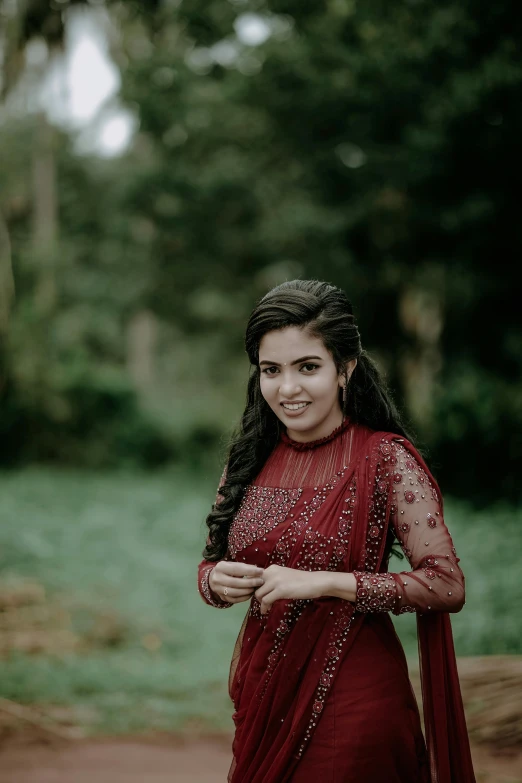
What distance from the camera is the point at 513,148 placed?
346 inches

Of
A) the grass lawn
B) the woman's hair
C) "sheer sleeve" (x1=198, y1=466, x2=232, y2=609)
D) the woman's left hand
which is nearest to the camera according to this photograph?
the woman's left hand

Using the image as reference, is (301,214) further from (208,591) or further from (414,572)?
(414,572)

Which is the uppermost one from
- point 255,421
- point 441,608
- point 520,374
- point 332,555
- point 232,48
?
point 232,48

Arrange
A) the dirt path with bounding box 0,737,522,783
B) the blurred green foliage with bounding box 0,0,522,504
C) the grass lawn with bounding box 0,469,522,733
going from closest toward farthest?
the dirt path with bounding box 0,737,522,783, the grass lawn with bounding box 0,469,522,733, the blurred green foliage with bounding box 0,0,522,504

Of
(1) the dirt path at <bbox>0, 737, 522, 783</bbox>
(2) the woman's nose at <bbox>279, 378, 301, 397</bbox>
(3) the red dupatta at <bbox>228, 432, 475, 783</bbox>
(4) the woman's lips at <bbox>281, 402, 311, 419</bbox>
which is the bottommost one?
(1) the dirt path at <bbox>0, 737, 522, 783</bbox>

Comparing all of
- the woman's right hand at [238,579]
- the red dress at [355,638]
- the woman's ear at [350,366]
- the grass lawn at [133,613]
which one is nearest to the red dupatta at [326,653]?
the red dress at [355,638]

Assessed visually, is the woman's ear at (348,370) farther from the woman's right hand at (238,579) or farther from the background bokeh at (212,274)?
the background bokeh at (212,274)

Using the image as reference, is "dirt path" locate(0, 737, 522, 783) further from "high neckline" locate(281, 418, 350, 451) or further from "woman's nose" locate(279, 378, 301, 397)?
"woman's nose" locate(279, 378, 301, 397)

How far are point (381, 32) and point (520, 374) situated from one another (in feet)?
15.9

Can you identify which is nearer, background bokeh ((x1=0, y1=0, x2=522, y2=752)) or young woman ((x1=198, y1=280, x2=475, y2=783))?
young woman ((x1=198, y1=280, x2=475, y2=783))

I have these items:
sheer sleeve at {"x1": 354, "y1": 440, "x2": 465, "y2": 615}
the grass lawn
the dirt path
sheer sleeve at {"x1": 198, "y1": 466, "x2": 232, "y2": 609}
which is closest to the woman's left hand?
sheer sleeve at {"x1": 354, "y1": 440, "x2": 465, "y2": 615}

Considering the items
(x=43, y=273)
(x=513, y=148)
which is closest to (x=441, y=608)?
(x=513, y=148)

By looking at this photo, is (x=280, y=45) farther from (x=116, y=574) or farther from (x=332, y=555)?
(x=332, y=555)

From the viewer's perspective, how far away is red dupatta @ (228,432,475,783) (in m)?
1.96
